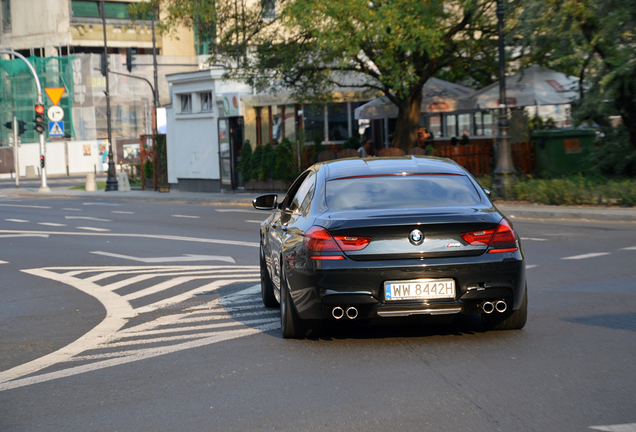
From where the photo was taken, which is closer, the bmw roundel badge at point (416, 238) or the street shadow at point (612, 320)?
the bmw roundel badge at point (416, 238)

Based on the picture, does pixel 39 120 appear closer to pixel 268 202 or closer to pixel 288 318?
pixel 268 202

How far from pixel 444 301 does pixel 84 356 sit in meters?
2.87

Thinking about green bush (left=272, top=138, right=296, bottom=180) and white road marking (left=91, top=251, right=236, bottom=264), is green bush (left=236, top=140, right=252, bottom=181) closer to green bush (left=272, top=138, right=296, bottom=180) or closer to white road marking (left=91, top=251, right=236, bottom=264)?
green bush (left=272, top=138, right=296, bottom=180)

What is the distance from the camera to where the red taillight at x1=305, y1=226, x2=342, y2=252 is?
256 inches

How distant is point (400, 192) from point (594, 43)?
50.8ft

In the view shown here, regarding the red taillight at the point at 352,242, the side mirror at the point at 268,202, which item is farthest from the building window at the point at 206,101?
the red taillight at the point at 352,242

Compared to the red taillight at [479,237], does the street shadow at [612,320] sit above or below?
below

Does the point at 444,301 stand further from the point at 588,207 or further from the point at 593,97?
the point at 593,97

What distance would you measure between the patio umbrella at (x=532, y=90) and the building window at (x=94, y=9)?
59030 mm

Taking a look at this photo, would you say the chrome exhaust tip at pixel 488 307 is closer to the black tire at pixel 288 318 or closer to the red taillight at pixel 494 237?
the red taillight at pixel 494 237

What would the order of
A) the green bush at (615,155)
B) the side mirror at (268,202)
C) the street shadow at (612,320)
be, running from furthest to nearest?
the green bush at (615,155) < the side mirror at (268,202) < the street shadow at (612,320)

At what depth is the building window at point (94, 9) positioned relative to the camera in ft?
259

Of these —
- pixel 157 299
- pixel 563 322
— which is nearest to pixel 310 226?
pixel 563 322

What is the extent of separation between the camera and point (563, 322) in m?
7.53
